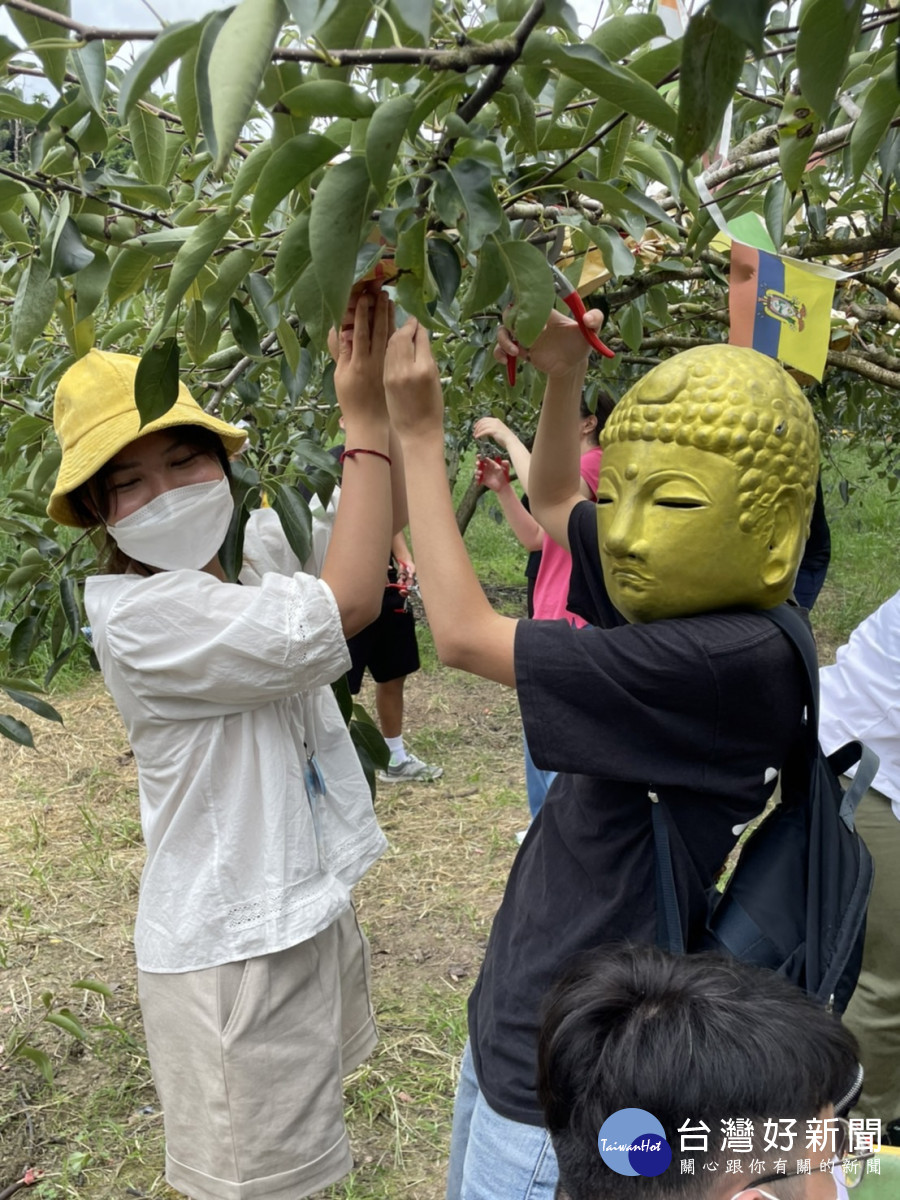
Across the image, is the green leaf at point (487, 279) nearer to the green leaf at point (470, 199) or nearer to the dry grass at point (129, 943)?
the green leaf at point (470, 199)

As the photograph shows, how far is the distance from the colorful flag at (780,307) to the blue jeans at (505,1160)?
0.87 metres

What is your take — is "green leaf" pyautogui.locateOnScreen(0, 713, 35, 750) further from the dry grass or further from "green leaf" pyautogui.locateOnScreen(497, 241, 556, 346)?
"green leaf" pyautogui.locateOnScreen(497, 241, 556, 346)

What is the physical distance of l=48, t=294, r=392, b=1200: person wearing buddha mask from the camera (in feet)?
4.29

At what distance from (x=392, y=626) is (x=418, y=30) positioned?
364 centimetres

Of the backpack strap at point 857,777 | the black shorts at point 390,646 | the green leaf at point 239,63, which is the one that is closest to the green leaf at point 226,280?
the green leaf at point 239,63

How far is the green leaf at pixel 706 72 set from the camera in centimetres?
56

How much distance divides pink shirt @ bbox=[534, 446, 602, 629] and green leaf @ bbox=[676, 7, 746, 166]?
7.08 ft

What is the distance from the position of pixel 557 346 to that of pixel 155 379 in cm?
46

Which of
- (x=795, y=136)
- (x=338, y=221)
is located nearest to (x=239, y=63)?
(x=338, y=221)

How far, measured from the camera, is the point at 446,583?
1113 millimetres

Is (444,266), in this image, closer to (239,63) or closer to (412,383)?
(412,383)

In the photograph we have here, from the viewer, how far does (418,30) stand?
1.84ft

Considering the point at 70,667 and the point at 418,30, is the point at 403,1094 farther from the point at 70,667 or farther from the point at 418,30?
the point at 70,667

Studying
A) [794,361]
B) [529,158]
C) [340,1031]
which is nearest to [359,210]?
[529,158]
